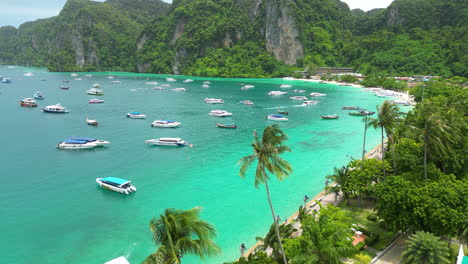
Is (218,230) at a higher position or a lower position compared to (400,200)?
lower

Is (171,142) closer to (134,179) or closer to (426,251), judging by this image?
(134,179)

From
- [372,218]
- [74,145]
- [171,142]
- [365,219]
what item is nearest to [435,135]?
[372,218]

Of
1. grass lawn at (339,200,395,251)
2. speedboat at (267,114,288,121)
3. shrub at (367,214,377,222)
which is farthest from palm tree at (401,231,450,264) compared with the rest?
speedboat at (267,114,288,121)

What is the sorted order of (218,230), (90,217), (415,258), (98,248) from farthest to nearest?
(90,217), (218,230), (98,248), (415,258)

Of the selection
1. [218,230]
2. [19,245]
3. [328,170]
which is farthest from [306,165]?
[19,245]

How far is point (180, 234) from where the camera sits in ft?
55.9

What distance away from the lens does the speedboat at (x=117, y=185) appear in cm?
4260

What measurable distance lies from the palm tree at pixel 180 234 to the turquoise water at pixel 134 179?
13.5m

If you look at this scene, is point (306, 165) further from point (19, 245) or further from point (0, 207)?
point (0, 207)

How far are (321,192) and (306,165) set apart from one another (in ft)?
40.0

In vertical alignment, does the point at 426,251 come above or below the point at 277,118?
below

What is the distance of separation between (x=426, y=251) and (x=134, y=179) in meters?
40.1

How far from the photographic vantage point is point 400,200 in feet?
87.9

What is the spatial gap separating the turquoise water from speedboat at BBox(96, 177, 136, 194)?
0.85 metres
